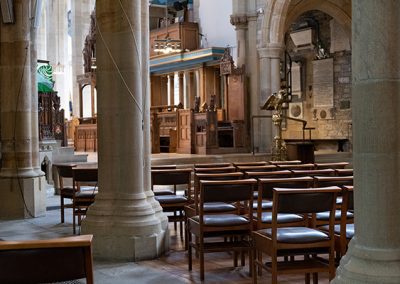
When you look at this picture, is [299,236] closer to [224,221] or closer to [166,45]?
[224,221]

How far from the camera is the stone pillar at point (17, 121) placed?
879cm

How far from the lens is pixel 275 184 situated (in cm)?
501

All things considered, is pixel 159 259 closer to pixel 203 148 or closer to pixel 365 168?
pixel 365 168

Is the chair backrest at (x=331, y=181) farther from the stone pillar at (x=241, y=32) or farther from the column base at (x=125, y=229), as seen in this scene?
the stone pillar at (x=241, y=32)

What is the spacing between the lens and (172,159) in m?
13.8

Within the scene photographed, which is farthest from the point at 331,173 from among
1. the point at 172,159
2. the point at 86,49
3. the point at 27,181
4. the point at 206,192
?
the point at 86,49

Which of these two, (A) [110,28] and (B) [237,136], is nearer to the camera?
(A) [110,28]

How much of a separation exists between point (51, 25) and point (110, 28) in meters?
26.0

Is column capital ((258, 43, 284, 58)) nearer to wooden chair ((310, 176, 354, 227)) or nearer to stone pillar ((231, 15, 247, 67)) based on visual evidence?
stone pillar ((231, 15, 247, 67))

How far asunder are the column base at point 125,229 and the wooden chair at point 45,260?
286 centimetres

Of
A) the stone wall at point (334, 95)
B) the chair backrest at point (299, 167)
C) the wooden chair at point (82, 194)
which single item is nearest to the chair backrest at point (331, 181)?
the chair backrest at point (299, 167)

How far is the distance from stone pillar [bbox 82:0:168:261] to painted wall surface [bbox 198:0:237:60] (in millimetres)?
13739

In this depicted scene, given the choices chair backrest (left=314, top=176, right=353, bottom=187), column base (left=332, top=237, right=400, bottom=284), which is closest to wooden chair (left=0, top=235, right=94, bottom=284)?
column base (left=332, top=237, right=400, bottom=284)

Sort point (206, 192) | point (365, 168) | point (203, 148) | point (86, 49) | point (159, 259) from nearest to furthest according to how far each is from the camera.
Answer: point (365, 168) → point (206, 192) → point (159, 259) → point (203, 148) → point (86, 49)
